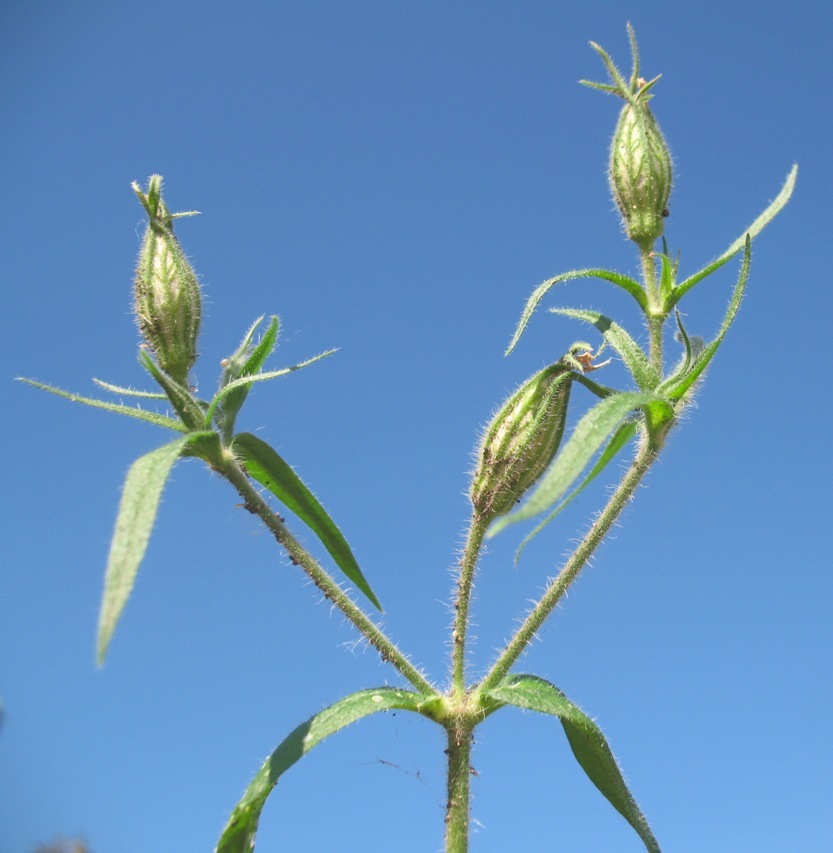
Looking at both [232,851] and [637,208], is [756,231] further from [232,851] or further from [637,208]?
[232,851]

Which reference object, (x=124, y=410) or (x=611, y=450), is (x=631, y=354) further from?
(x=124, y=410)

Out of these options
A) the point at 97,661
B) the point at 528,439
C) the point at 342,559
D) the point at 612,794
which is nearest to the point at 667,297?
the point at 528,439

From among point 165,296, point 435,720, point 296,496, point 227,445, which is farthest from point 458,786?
point 165,296

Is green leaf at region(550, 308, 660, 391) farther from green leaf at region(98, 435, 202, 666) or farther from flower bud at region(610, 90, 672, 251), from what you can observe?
green leaf at region(98, 435, 202, 666)

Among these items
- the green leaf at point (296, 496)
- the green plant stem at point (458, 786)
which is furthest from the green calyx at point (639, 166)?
the green plant stem at point (458, 786)

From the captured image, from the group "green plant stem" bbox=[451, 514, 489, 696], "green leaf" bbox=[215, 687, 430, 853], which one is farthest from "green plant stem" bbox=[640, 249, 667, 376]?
"green leaf" bbox=[215, 687, 430, 853]
